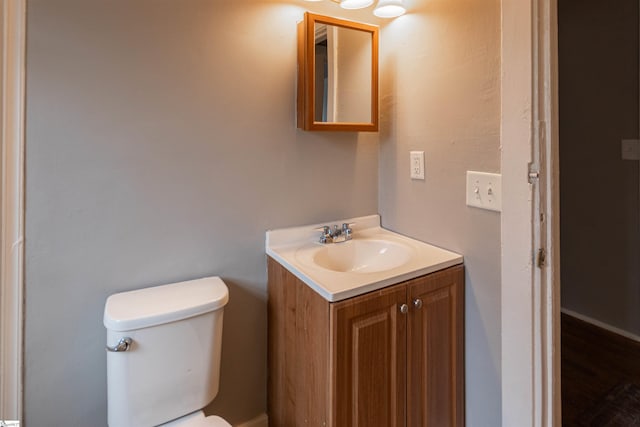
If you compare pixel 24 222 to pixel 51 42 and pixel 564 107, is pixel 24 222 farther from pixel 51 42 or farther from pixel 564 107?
pixel 564 107

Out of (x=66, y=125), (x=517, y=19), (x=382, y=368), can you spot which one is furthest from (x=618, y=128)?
(x=66, y=125)

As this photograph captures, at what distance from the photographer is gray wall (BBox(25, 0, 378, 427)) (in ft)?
3.59

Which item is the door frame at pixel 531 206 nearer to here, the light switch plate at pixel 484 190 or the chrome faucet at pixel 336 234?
the light switch plate at pixel 484 190

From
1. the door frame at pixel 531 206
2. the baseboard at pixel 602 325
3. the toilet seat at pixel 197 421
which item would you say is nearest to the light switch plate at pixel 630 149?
the baseboard at pixel 602 325

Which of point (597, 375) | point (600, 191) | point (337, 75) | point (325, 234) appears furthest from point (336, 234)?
point (600, 191)

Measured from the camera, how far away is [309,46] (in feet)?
4.47

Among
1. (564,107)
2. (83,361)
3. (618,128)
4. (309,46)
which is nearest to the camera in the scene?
(83,361)

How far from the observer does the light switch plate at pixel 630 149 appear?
207cm

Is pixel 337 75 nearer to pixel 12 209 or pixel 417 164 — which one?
pixel 417 164

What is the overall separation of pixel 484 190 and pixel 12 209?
4.72 ft

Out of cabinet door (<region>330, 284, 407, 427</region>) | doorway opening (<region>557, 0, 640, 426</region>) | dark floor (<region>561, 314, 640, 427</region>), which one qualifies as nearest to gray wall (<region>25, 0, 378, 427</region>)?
cabinet door (<region>330, 284, 407, 427</region>)

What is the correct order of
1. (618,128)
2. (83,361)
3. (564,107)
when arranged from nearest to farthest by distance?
(83,361), (618,128), (564,107)

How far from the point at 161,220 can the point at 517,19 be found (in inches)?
50.3

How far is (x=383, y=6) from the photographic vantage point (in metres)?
1.43
